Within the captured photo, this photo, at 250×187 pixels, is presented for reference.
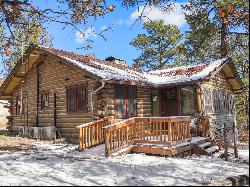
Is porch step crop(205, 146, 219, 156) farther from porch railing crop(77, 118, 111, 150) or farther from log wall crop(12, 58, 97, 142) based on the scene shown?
log wall crop(12, 58, 97, 142)

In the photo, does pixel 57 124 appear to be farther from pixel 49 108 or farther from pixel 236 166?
pixel 236 166

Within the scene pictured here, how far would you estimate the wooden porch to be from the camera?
1220cm

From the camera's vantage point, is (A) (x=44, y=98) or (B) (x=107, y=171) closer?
(B) (x=107, y=171)

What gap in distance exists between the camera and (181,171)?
878 centimetres

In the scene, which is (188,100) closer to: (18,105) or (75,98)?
(75,98)

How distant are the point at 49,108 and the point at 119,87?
17.2ft

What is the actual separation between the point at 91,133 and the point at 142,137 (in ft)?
7.64

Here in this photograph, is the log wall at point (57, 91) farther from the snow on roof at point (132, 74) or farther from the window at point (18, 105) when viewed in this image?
the snow on roof at point (132, 74)

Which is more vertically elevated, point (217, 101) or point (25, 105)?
point (217, 101)

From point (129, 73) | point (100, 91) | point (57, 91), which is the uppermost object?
point (129, 73)

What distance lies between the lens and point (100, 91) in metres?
15.9

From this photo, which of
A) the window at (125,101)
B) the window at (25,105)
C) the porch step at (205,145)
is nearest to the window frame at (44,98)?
the window at (25,105)

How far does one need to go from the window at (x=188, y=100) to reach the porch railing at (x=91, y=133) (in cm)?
516

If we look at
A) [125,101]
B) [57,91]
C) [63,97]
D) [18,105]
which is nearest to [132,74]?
[125,101]
